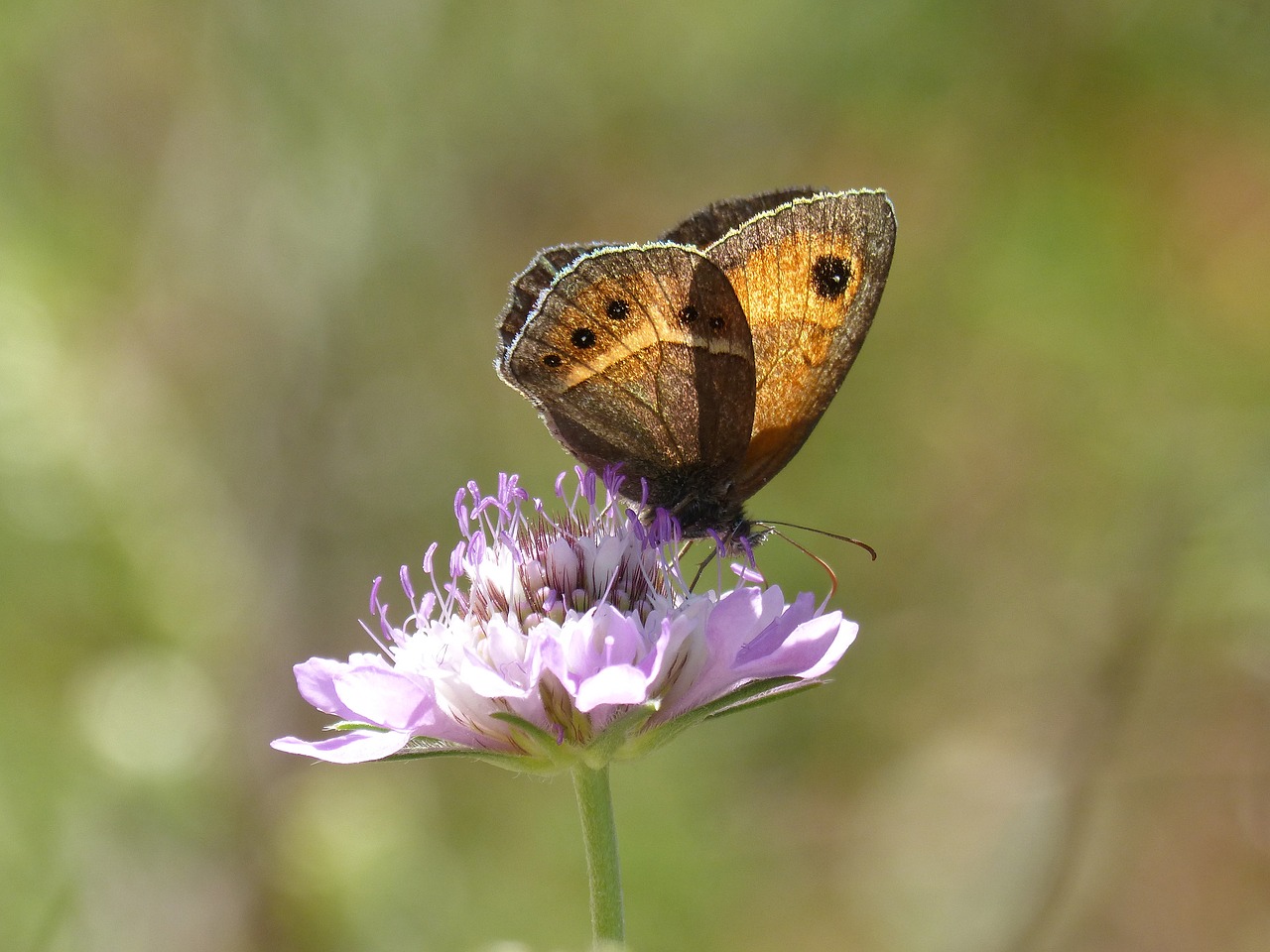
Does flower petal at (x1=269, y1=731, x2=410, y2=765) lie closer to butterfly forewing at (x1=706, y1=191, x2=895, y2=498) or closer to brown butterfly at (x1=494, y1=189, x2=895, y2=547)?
brown butterfly at (x1=494, y1=189, x2=895, y2=547)

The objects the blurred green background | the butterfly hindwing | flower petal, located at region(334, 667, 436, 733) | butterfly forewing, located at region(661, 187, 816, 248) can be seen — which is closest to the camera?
flower petal, located at region(334, 667, 436, 733)

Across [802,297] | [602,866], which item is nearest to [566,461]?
[802,297]

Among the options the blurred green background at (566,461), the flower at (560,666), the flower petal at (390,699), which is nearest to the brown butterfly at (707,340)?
the flower at (560,666)

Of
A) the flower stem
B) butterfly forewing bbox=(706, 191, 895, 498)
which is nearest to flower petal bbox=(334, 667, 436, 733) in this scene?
the flower stem

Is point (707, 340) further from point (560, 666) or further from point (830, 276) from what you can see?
point (560, 666)

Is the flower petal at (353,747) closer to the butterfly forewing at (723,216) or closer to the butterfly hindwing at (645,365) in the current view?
the butterfly hindwing at (645,365)

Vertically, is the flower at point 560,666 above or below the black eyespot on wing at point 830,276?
below

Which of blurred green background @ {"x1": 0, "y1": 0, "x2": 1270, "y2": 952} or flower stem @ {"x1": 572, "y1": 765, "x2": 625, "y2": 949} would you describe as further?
blurred green background @ {"x1": 0, "y1": 0, "x2": 1270, "y2": 952}
